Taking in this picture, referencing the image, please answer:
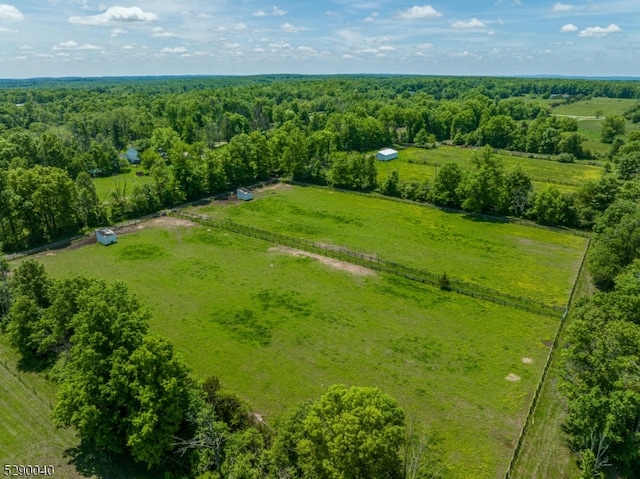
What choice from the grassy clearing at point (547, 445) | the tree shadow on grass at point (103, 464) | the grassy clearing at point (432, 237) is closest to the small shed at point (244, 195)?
the grassy clearing at point (432, 237)

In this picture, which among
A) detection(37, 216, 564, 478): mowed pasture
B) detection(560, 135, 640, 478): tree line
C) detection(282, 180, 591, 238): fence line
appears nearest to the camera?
detection(560, 135, 640, 478): tree line

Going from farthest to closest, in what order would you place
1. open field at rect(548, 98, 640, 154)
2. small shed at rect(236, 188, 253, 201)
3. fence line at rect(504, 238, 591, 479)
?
1. open field at rect(548, 98, 640, 154)
2. small shed at rect(236, 188, 253, 201)
3. fence line at rect(504, 238, 591, 479)

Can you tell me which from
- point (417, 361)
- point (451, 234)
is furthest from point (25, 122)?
point (417, 361)

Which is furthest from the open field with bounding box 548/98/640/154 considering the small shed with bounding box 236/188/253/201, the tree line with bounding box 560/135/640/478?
the tree line with bounding box 560/135/640/478

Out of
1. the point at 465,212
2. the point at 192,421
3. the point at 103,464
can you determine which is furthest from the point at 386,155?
the point at 103,464

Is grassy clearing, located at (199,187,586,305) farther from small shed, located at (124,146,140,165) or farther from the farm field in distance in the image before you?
small shed, located at (124,146,140,165)

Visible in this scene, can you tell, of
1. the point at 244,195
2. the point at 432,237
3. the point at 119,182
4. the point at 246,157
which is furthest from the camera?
the point at 119,182

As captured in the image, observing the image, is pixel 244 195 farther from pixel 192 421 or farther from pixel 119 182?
pixel 192 421
